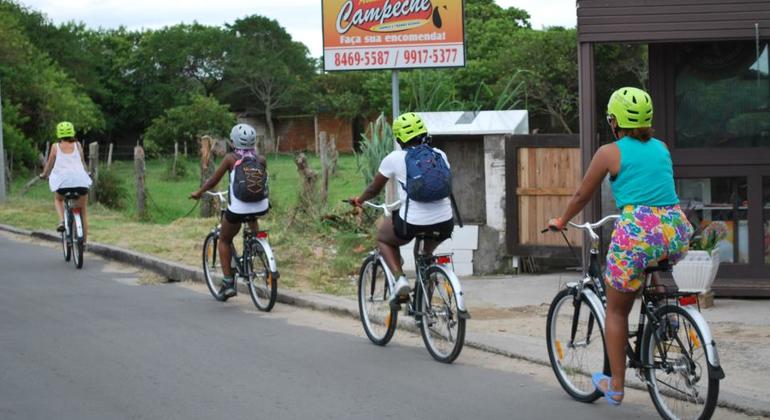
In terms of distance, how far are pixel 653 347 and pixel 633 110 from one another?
1.28m

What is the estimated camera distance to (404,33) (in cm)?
1176

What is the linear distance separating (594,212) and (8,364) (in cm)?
555

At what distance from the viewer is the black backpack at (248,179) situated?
11.0 meters

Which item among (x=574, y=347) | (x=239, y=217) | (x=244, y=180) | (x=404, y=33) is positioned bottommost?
(x=574, y=347)

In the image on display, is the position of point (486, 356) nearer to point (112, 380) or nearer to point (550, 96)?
point (112, 380)

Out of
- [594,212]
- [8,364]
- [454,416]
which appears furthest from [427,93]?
[454,416]

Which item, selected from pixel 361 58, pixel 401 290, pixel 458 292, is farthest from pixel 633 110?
pixel 361 58

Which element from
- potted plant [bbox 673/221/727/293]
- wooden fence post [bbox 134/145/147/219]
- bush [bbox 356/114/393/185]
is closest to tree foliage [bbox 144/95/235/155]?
wooden fence post [bbox 134/145/147/219]

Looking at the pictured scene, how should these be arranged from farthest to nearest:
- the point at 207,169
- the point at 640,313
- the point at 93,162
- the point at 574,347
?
the point at 93,162 < the point at 207,169 < the point at 574,347 < the point at 640,313

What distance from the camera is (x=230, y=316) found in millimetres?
10844

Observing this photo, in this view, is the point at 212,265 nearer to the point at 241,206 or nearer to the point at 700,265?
the point at 241,206

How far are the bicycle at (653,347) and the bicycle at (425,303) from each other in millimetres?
1023

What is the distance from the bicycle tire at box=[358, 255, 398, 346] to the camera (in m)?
9.32

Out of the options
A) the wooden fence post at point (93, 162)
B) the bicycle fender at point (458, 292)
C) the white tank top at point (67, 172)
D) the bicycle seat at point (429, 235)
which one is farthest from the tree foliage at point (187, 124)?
the bicycle fender at point (458, 292)
